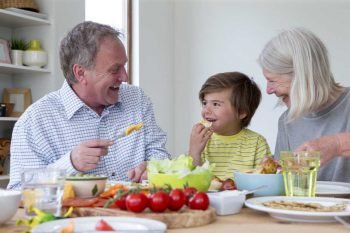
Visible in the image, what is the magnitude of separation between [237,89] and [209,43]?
2696mm

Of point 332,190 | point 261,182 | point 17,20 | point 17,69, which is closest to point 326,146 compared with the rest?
point 332,190

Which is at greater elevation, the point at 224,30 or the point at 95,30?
the point at 224,30

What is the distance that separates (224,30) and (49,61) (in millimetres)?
1949

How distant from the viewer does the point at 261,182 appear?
4.58 ft

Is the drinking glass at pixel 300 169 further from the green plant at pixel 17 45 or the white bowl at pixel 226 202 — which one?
the green plant at pixel 17 45

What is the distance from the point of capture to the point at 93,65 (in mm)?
2180

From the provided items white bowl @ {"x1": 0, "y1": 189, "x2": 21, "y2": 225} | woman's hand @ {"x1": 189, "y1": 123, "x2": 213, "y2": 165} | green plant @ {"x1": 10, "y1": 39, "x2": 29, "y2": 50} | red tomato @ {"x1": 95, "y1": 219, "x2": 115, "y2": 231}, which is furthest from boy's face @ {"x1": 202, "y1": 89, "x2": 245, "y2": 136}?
green plant @ {"x1": 10, "y1": 39, "x2": 29, "y2": 50}

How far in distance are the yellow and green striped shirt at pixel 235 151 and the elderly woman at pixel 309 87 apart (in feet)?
1.23

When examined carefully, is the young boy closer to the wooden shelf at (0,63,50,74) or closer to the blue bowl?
the blue bowl

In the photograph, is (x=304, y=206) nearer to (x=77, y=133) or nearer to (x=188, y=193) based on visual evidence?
(x=188, y=193)

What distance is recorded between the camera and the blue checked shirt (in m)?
1.90

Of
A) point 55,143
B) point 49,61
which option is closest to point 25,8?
point 49,61

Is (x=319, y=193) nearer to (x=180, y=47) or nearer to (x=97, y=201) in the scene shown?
(x=97, y=201)

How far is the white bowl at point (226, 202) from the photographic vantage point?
A: 3.76ft
